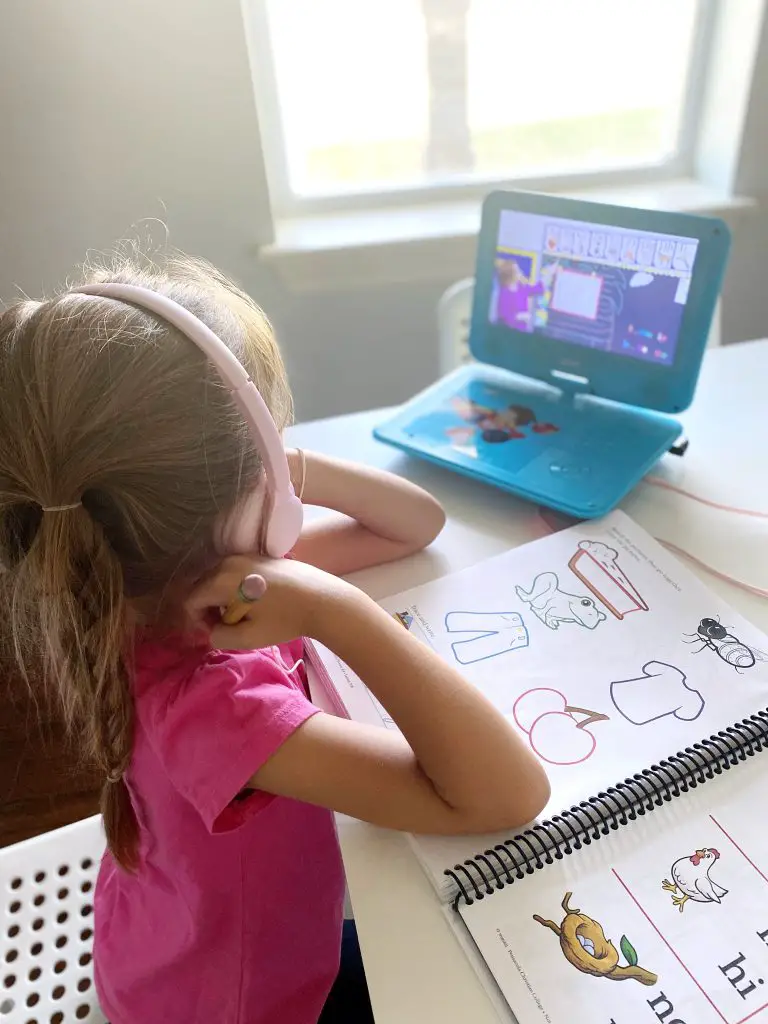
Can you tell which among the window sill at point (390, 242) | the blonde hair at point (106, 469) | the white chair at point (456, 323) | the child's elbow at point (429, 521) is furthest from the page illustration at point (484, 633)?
the window sill at point (390, 242)

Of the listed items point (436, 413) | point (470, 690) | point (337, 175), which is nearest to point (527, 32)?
point (337, 175)

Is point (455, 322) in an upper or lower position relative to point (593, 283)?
lower

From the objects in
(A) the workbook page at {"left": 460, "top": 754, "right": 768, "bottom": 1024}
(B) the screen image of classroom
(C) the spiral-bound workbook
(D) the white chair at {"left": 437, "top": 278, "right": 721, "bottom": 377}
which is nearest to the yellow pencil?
(C) the spiral-bound workbook

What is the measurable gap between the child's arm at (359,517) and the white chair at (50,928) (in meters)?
0.34

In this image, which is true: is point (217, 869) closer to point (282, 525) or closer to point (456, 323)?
point (282, 525)

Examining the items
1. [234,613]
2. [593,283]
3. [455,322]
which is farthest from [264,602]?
[455,322]

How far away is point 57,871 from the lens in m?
0.74

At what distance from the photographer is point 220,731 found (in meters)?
0.51

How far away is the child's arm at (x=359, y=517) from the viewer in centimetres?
74

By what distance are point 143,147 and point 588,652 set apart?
1.09 metres

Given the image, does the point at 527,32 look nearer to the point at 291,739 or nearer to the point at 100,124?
the point at 100,124

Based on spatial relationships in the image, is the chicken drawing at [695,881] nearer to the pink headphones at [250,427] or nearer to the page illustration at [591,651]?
the page illustration at [591,651]

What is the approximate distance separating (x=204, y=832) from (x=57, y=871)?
0.83 feet

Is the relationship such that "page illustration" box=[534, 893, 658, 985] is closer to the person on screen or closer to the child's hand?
the child's hand
